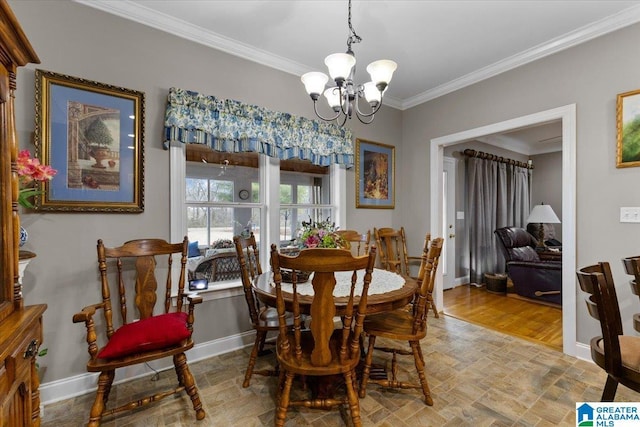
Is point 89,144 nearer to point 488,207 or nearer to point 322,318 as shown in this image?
point 322,318

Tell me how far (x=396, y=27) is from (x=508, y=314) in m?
3.40

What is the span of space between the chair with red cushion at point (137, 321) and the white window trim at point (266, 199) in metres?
0.26

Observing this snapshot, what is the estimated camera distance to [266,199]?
9.66 feet

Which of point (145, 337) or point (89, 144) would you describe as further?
point (89, 144)

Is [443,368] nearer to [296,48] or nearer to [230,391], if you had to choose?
[230,391]

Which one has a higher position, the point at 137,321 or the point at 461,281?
the point at 137,321

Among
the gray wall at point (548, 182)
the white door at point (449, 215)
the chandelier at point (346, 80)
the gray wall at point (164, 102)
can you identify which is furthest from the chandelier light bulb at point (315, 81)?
the gray wall at point (548, 182)

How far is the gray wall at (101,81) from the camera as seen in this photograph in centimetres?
191

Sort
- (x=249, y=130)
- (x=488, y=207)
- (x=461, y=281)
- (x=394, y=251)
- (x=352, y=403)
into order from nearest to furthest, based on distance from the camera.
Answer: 1. (x=352, y=403)
2. (x=249, y=130)
3. (x=394, y=251)
4. (x=461, y=281)
5. (x=488, y=207)

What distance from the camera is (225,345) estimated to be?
2629 millimetres

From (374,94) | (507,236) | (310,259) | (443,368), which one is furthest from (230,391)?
(507,236)

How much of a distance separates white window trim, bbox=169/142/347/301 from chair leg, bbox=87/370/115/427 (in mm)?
839

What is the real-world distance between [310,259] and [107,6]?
92.7 inches

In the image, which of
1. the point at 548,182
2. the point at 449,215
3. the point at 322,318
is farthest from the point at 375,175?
the point at 548,182
